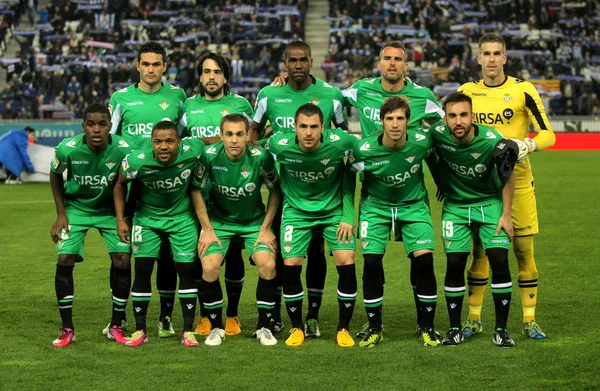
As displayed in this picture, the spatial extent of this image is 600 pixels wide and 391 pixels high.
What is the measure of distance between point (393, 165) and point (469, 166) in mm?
581

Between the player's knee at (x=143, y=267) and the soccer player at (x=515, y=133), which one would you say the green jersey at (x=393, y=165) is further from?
the player's knee at (x=143, y=267)

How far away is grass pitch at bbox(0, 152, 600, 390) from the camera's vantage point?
20.0ft

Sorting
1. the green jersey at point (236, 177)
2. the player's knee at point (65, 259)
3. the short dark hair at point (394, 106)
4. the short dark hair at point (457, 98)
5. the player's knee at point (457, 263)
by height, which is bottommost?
the player's knee at point (65, 259)

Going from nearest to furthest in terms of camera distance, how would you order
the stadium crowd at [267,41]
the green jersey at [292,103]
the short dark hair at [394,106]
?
the short dark hair at [394,106], the green jersey at [292,103], the stadium crowd at [267,41]

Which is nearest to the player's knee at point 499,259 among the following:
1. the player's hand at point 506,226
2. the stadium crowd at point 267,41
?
the player's hand at point 506,226

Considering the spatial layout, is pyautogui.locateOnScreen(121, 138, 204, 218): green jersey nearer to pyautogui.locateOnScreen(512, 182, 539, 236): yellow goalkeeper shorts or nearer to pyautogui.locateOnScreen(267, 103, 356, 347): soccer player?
pyautogui.locateOnScreen(267, 103, 356, 347): soccer player

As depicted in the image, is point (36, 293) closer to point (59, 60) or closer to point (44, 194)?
Result: point (44, 194)

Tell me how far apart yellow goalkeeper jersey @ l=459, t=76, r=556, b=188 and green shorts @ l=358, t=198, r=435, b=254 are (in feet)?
2.88

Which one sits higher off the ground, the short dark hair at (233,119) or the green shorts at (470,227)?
the short dark hair at (233,119)

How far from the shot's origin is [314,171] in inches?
286

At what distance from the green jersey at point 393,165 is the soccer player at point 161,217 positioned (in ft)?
4.29

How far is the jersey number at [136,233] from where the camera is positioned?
733cm

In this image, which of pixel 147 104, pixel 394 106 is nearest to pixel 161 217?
pixel 147 104

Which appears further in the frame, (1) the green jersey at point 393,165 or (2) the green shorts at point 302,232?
(2) the green shorts at point 302,232
